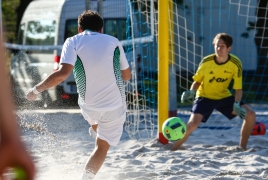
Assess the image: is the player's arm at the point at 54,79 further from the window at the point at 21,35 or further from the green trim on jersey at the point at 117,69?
the window at the point at 21,35

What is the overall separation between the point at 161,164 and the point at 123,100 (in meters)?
1.55

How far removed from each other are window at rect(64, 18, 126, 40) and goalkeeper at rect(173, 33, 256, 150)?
445cm

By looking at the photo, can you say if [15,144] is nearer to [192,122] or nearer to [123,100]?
[123,100]

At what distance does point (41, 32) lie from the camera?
11.4 meters

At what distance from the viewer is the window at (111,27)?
1098 cm

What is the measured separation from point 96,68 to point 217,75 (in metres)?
2.46

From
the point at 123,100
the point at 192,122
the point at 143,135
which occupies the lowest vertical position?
the point at 143,135

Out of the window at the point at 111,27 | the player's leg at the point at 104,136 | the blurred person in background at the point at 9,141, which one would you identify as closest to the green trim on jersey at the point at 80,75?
the player's leg at the point at 104,136

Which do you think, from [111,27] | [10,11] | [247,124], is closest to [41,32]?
[111,27]

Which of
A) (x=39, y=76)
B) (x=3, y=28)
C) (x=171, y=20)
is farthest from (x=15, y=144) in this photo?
(x=39, y=76)

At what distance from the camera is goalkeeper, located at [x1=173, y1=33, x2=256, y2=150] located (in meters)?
6.59

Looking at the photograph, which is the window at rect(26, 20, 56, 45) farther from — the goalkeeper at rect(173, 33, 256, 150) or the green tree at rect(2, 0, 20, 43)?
the green tree at rect(2, 0, 20, 43)

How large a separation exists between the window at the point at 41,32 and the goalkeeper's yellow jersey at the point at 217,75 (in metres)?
5.06

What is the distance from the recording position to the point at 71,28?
11.1 meters
